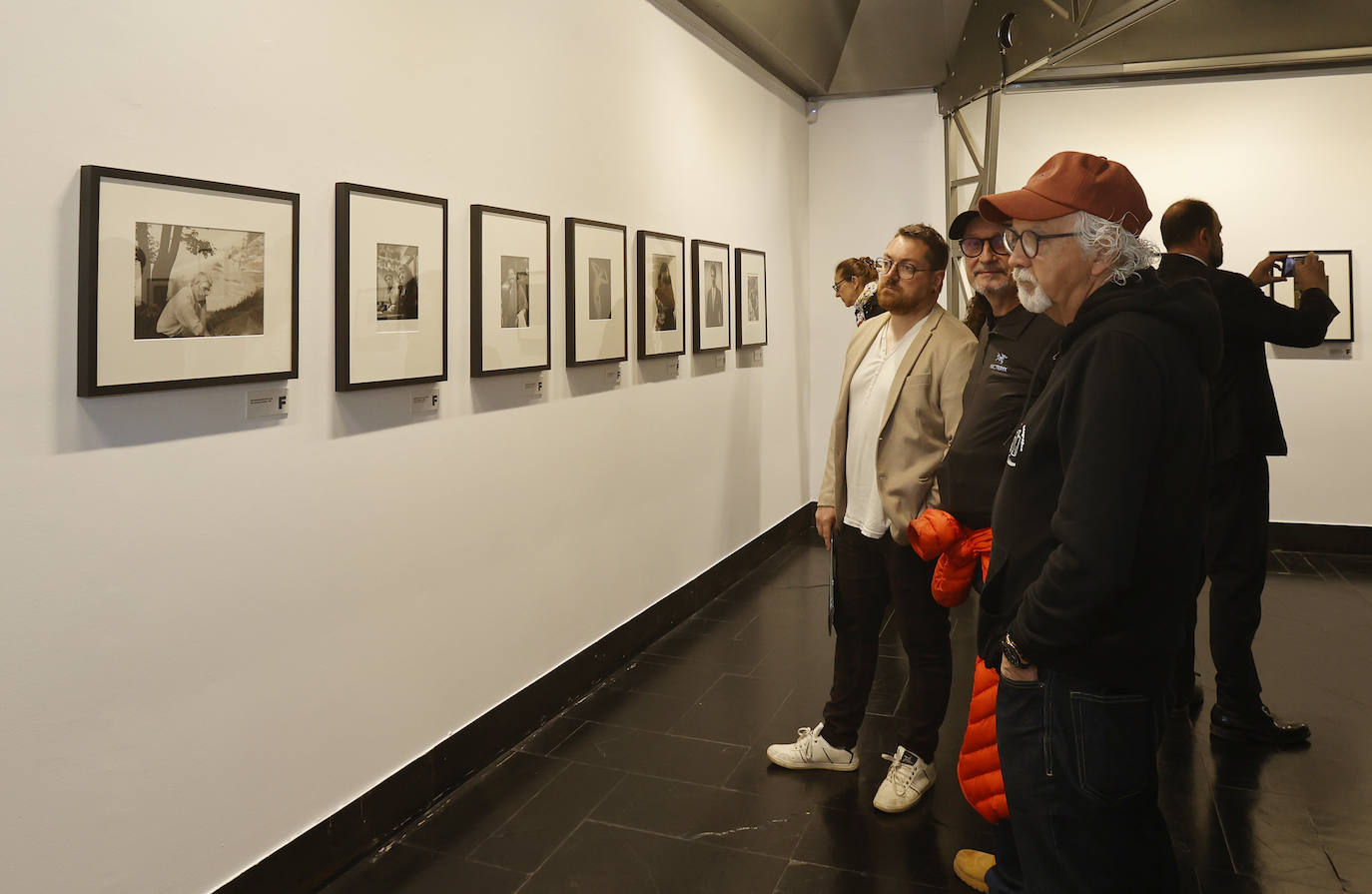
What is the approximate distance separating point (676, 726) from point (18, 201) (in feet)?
9.43

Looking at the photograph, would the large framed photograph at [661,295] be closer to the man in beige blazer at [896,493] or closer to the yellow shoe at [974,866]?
the man in beige blazer at [896,493]

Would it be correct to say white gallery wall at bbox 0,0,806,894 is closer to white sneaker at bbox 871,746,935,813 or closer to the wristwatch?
white sneaker at bbox 871,746,935,813

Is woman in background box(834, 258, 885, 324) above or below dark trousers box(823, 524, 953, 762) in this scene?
above

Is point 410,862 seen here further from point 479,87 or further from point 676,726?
point 479,87

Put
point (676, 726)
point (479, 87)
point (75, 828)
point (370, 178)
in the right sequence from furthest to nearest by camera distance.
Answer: point (676, 726), point (479, 87), point (370, 178), point (75, 828)

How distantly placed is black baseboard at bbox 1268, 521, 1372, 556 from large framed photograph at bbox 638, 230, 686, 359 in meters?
4.68

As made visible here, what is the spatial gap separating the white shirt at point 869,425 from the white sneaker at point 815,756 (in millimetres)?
812

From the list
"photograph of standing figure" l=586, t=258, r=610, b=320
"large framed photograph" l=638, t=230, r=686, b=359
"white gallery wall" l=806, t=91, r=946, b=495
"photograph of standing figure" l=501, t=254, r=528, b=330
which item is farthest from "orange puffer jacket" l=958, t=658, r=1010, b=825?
"white gallery wall" l=806, t=91, r=946, b=495

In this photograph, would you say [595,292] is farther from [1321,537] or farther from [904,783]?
[1321,537]

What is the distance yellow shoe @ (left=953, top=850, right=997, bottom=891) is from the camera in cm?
282

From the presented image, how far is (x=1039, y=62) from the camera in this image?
543cm

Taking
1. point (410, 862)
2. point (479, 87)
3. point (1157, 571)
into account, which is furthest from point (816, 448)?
point (1157, 571)

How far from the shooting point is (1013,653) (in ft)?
6.22

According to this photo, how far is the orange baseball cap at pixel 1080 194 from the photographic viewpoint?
190 centimetres
